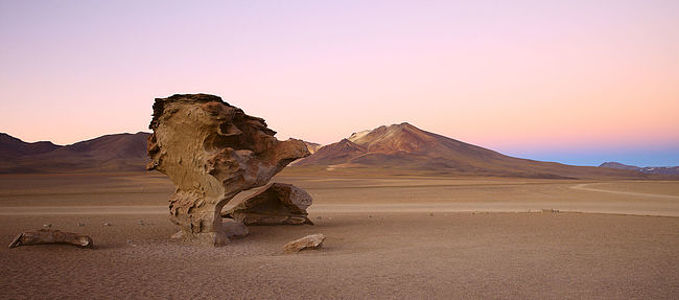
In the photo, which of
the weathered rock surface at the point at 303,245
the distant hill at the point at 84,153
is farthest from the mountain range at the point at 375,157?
the weathered rock surface at the point at 303,245

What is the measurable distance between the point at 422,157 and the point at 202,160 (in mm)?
111356

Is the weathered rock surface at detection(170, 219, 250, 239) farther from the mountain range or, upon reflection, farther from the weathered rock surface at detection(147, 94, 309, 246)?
the mountain range

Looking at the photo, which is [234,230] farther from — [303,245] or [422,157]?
[422,157]

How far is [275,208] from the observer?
17.6 meters

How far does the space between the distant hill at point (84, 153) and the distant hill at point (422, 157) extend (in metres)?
43.2

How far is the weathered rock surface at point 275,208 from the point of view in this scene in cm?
1706

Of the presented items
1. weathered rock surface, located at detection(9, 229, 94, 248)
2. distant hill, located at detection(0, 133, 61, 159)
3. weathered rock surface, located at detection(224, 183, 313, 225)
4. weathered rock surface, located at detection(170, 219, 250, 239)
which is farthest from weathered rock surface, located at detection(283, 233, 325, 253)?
distant hill, located at detection(0, 133, 61, 159)

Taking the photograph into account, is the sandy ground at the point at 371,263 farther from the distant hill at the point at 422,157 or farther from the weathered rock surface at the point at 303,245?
the distant hill at the point at 422,157

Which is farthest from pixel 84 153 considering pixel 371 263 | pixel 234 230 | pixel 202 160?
pixel 371 263

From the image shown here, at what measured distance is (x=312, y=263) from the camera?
9.63 m

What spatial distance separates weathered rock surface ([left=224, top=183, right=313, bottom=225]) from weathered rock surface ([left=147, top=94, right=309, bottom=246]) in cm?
328

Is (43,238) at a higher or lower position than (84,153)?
lower

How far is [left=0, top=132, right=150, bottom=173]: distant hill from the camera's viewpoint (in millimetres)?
96062

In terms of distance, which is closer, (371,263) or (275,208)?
(371,263)
